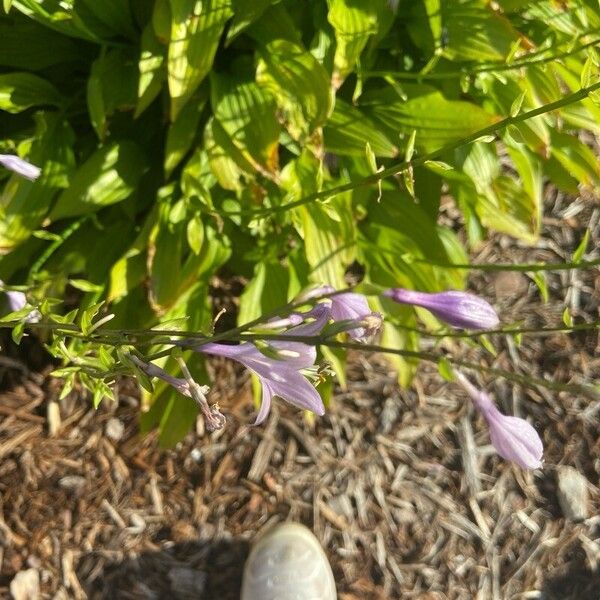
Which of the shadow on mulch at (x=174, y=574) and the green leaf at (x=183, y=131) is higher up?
the green leaf at (x=183, y=131)

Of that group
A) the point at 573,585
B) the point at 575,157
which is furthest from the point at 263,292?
the point at 573,585

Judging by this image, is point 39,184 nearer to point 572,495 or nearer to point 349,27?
point 349,27

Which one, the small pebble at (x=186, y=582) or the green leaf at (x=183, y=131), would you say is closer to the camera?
the green leaf at (x=183, y=131)

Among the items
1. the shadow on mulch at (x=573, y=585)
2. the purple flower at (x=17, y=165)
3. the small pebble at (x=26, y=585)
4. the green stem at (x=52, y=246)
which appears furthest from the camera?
the shadow on mulch at (x=573, y=585)

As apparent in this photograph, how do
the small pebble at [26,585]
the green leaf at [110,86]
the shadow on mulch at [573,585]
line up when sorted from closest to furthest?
the green leaf at [110,86], the small pebble at [26,585], the shadow on mulch at [573,585]

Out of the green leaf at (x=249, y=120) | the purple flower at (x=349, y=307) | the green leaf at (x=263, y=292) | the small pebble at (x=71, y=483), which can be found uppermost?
the purple flower at (x=349, y=307)

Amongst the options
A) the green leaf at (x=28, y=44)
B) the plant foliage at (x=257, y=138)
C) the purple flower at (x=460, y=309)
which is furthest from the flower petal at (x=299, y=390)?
the green leaf at (x=28, y=44)

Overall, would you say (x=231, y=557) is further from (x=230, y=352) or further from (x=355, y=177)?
(x=230, y=352)

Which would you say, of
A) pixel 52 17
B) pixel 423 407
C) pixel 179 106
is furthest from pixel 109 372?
pixel 423 407

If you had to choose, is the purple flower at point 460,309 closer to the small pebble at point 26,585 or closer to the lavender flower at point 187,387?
the lavender flower at point 187,387
